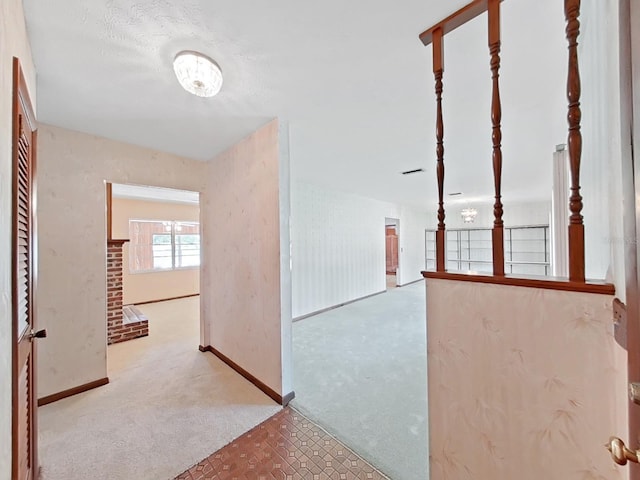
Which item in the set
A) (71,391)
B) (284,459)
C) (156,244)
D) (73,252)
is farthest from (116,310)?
(284,459)

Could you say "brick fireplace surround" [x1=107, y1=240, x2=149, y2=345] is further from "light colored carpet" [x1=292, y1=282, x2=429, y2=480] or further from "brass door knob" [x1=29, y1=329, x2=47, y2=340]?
"brass door knob" [x1=29, y1=329, x2=47, y2=340]

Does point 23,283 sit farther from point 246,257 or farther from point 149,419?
point 246,257

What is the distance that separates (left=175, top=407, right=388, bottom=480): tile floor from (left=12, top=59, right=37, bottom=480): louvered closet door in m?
0.76

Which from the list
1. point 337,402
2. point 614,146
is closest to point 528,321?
point 614,146

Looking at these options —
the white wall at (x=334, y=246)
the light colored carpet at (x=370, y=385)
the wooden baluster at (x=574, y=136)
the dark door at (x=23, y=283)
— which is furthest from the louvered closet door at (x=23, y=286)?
the white wall at (x=334, y=246)

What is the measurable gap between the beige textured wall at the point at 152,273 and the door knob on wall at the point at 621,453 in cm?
596

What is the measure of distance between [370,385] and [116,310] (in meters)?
3.36

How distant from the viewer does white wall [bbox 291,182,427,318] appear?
172 inches

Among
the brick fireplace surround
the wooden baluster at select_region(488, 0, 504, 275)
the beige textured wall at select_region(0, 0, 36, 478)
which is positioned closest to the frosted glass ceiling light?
the beige textured wall at select_region(0, 0, 36, 478)

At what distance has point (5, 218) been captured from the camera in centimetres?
90

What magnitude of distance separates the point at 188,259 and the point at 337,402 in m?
5.34

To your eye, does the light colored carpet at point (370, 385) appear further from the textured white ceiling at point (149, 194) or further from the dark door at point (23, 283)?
the textured white ceiling at point (149, 194)

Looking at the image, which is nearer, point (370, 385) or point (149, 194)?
point (370, 385)

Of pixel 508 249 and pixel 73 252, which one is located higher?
pixel 73 252
